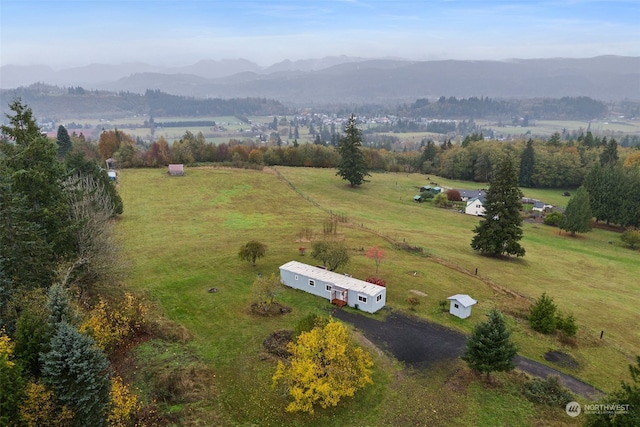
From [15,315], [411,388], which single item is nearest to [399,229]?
[411,388]

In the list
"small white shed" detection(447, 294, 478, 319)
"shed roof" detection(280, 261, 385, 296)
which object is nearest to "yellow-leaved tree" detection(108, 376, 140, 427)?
"shed roof" detection(280, 261, 385, 296)

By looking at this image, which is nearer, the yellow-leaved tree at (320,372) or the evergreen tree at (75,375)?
the evergreen tree at (75,375)

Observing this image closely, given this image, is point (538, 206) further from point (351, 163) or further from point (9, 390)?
point (9, 390)

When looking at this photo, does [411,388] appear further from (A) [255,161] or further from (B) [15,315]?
(A) [255,161]

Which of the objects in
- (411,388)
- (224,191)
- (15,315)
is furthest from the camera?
(224,191)

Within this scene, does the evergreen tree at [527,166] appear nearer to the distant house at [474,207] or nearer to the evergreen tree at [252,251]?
the distant house at [474,207]

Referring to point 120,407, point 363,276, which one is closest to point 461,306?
point 363,276

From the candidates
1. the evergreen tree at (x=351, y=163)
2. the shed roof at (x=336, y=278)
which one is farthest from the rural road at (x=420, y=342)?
the evergreen tree at (x=351, y=163)

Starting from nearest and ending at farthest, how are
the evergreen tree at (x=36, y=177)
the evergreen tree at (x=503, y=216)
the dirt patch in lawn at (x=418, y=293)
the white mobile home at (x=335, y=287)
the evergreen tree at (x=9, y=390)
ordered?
the evergreen tree at (x=9, y=390)
the evergreen tree at (x=36, y=177)
the white mobile home at (x=335, y=287)
the dirt patch in lawn at (x=418, y=293)
the evergreen tree at (x=503, y=216)
